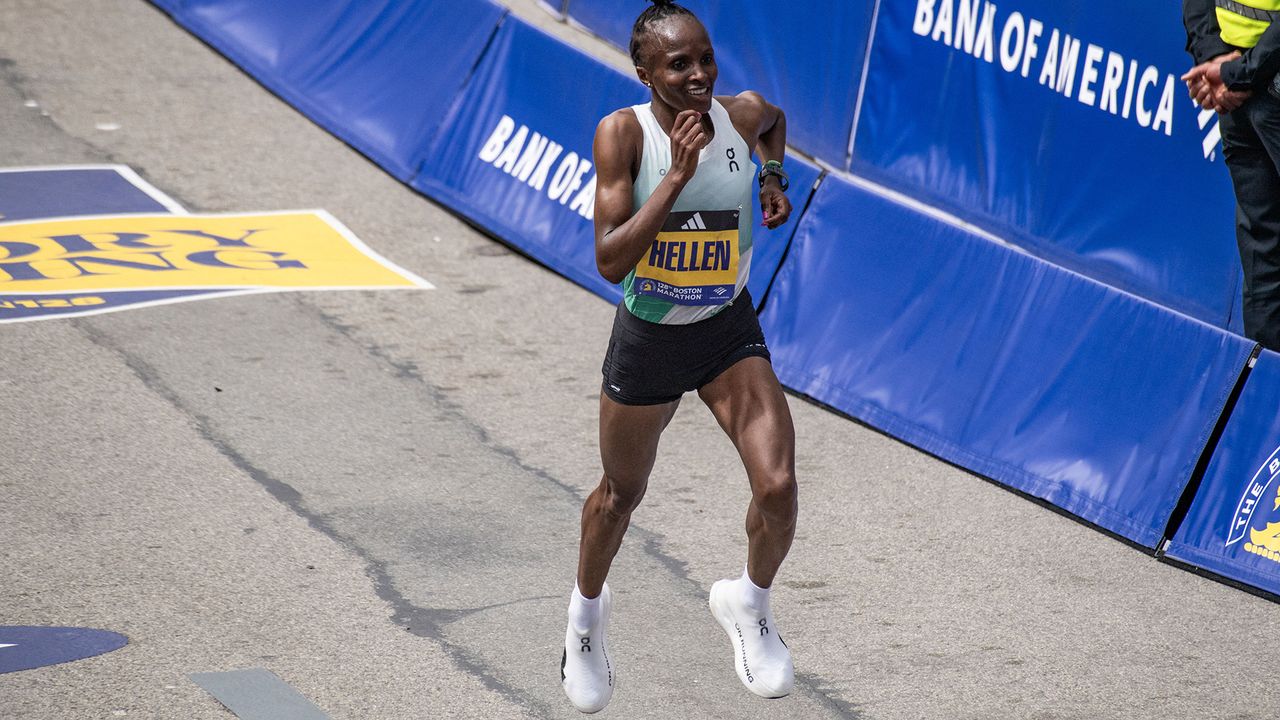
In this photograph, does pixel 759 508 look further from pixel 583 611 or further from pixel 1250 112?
pixel 1250 112

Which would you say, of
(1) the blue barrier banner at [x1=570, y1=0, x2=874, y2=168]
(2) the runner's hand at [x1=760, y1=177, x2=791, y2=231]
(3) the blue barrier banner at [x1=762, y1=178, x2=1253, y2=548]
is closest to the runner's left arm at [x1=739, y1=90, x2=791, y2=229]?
(2) the runner's hand at [x1=760, y1=177, x2=791, y2=231]

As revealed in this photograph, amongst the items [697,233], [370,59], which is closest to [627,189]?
[697,233]

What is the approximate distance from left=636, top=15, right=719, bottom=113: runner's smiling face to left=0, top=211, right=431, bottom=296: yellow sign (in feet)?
17.1

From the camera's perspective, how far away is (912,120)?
9.00 meters

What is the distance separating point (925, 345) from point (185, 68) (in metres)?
7.60

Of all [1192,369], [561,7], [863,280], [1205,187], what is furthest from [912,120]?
[561,7]

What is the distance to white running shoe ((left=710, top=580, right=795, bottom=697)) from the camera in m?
5.13

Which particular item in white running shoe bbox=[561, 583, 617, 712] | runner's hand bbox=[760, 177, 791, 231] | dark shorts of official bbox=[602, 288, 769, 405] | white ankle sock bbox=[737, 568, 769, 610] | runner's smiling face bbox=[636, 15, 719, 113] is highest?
runner's smiling face bbox=[636, 15, 719, 113]

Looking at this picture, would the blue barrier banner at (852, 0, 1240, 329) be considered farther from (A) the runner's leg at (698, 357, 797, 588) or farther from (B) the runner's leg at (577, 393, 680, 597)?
(B) the runner's leg at (577, 393, 680, 597)

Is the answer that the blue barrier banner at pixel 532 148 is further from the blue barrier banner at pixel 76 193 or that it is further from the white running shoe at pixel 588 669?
the white running shoe at pixel 588 669

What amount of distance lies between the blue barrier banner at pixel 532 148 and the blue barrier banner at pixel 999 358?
160 centimetres

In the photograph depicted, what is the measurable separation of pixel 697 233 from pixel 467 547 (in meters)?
2.36

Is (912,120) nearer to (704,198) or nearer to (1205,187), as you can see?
(1205,187)

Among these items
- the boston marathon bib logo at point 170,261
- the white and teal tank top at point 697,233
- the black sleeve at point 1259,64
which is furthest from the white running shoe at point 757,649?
the boston marathon bib logo at point 170,261
